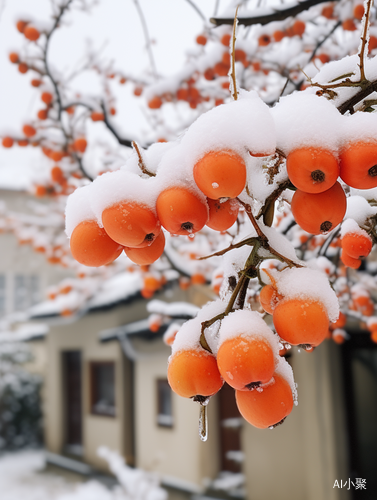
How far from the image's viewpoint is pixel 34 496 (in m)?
9.46

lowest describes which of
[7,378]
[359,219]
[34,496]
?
[34,496]

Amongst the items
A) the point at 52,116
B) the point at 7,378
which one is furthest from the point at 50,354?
the point at 52,116

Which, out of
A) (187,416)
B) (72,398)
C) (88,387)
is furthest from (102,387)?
(187,416)

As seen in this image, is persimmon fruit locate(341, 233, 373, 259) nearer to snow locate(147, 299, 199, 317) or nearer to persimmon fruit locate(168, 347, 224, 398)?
persimmon fruit locate(168, 347, 224, 398)

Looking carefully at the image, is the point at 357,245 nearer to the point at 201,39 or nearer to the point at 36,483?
the point at 201,39

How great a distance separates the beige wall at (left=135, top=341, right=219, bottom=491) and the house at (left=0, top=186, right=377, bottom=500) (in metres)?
0.02

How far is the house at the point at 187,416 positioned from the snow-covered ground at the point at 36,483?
0.71m

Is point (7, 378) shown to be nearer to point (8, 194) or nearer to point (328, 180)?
point (8, 194)

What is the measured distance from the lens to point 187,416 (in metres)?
7.75

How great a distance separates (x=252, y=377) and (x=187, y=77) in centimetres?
352

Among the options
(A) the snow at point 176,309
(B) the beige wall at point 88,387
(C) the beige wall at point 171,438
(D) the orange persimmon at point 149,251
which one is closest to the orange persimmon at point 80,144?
(A) the snow at point 176,309

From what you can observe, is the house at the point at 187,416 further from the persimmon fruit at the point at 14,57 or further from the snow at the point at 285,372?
the persimmon fruit at the point at 14,57

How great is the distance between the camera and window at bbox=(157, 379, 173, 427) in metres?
8.51

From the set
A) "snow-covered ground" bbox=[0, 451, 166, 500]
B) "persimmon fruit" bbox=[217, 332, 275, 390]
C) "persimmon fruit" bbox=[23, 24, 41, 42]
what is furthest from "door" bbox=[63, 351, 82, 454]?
"persimmon fruit" bbox=[217, 332, 275, 390]
